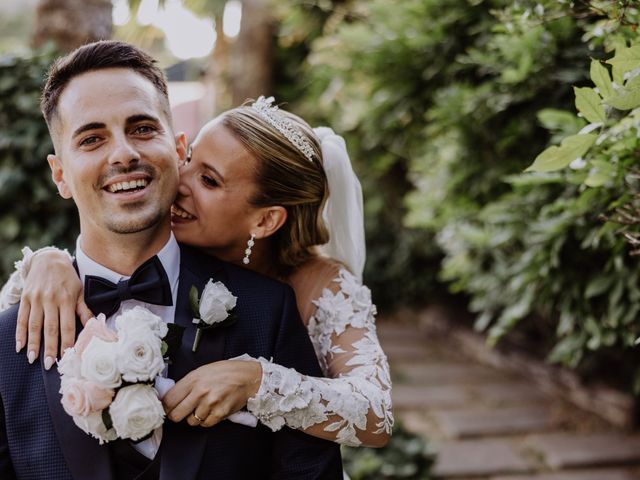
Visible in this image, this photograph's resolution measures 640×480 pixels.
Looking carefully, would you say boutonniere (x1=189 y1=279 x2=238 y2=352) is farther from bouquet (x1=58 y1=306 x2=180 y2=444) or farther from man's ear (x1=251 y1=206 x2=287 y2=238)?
man's ear (x1=251 y1=206 x2=287 y2=238)

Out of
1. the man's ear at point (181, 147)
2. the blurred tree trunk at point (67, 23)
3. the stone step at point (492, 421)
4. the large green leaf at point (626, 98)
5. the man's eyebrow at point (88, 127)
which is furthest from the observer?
the stone step at point (492, 421)

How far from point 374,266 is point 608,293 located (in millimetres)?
4991

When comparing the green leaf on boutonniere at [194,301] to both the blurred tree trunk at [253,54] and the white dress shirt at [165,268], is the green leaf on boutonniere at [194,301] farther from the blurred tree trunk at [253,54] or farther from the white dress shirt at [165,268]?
the blurred tree trunk at [253,54]

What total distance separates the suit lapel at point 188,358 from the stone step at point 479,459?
2.80 meters

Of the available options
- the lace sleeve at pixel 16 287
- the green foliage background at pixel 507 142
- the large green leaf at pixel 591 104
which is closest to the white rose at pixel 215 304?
the lace sleeve at pixel 16 287

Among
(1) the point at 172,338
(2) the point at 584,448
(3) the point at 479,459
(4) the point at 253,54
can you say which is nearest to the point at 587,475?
(2) the point at 584,448

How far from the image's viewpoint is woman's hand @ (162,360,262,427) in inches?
66.6

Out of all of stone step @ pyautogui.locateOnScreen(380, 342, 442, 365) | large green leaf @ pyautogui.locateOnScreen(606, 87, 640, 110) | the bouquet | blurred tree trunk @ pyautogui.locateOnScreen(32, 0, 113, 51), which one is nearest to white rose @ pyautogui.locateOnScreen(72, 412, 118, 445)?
the bouquet

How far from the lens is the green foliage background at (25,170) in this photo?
3490 millimetres

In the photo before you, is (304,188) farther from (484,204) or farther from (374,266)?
(374,266)

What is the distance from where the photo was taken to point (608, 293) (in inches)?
124

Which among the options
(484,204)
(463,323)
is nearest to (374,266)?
(463,323)

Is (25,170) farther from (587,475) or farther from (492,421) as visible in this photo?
(587,475)

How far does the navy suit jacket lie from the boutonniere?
0.05 meters
